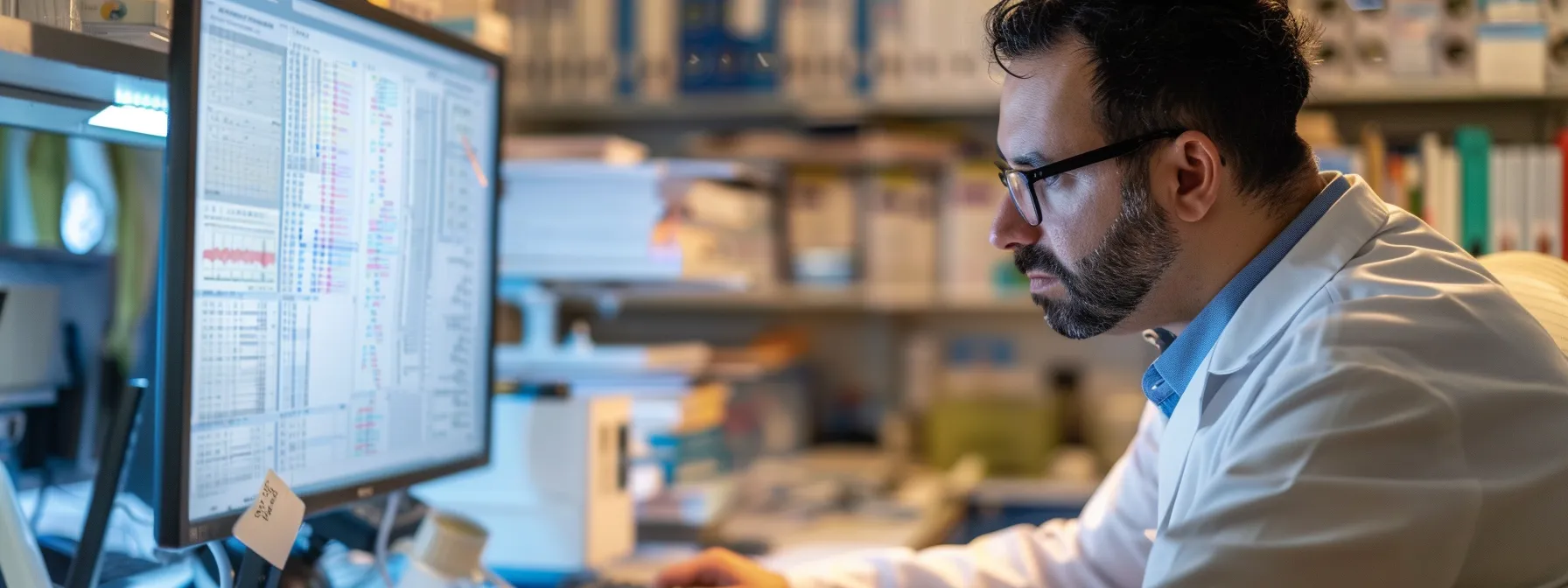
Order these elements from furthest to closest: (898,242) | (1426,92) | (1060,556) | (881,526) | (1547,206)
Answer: (898,242)
(1426,92)
(1547,206)
(881,526)
(1060,556)

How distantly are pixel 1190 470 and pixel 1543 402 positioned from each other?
0.24 m

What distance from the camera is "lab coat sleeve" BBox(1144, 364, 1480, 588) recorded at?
753mm

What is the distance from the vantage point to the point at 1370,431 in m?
0.78

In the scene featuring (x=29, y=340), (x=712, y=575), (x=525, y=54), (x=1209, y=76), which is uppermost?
(x=525, y=54)

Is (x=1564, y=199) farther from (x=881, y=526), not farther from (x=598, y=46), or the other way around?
(x=598, y=46)

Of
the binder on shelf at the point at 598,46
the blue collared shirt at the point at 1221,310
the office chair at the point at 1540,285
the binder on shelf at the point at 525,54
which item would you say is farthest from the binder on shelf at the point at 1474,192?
the binder on shelf at the point at 525,54

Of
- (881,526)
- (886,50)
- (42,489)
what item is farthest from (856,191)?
(42,489)

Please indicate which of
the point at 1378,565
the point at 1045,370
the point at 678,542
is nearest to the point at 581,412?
the point at 678,542

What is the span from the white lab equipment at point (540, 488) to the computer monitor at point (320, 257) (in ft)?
0.91

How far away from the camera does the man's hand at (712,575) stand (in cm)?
115

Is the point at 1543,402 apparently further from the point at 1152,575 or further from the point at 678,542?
the point at 678,542

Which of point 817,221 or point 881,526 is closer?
point 881,526

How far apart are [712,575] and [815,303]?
5.03ft

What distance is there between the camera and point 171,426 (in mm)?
784
